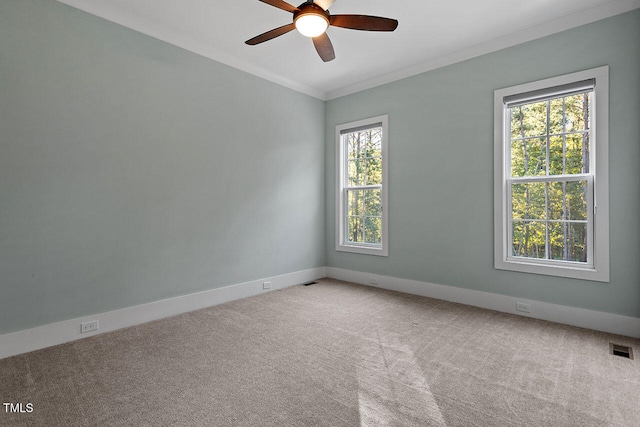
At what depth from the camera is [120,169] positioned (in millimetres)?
2994

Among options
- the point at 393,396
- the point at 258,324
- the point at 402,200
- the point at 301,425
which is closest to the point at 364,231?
the point at 402,200

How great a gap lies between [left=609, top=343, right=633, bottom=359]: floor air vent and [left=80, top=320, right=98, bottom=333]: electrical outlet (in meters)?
4.32

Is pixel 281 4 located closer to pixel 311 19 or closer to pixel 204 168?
pixel 311 19

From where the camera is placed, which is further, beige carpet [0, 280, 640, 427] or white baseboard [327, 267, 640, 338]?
white baseboard [327, 267, 640, 338]

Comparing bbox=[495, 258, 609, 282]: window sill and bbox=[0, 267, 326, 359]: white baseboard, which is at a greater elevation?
bbox=[495, 258, 609, 282]: window sill

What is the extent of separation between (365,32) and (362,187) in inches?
84.0

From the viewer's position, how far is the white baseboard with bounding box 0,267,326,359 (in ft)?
8.09

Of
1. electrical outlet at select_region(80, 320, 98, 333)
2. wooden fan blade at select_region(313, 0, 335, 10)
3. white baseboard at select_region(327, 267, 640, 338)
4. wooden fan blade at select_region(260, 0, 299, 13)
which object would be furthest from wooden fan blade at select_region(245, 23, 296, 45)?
white baseboard at select_region(327, 267, 640, 338)

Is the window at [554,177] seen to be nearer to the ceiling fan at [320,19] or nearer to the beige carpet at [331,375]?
the beige carpet at [331,375]

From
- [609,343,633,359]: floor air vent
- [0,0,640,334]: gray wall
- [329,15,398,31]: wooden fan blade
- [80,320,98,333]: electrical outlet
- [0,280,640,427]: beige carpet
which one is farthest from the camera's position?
[80,320,98,333]: electrical outlet

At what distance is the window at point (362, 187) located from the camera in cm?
454

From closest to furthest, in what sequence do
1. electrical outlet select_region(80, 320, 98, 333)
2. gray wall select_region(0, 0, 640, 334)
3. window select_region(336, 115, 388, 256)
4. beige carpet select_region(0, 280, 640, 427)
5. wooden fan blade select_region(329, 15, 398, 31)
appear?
beige carpet select_region(0, 280, 640, 427), wooden fan blade select_region(329, 15, 398, 31), gray wall select_region(0, 0, 640, 334), electrical outlet select_region(80, 320, 98, 333), window select_region(336, 115, 388, 256)

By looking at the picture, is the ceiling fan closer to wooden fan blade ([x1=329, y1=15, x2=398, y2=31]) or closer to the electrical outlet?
wooden fan blade ([x1=329, y1=15, x2=398, y2=31])

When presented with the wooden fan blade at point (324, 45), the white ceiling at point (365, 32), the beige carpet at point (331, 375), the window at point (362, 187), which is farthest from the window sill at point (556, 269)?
the wooden fan blade at point (324, 45)
